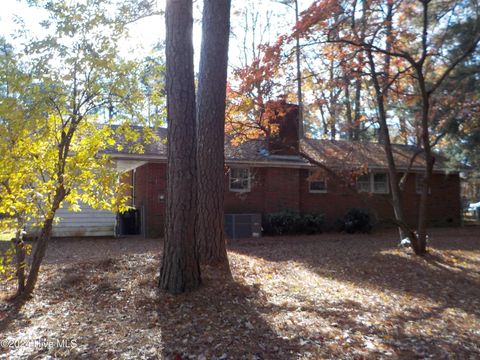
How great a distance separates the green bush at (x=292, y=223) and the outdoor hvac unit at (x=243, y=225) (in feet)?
Result: 2.02

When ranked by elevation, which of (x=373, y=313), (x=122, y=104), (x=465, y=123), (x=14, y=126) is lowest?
(x=373, y=313)

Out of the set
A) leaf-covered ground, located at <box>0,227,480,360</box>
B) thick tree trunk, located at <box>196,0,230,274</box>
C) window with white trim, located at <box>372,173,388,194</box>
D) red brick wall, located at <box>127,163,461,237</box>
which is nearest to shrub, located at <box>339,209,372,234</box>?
red brick wall, located at <box>127,163,461,237</box>

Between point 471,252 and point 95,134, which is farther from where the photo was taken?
point 471,252

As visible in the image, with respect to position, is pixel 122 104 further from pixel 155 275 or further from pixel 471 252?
pixel 471 252

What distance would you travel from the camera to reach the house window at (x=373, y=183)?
19.2 m

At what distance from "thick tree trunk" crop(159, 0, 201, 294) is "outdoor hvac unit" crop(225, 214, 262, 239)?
9.24 meters

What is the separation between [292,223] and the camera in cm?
1595

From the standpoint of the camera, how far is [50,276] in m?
7.43

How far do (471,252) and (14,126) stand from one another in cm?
1160

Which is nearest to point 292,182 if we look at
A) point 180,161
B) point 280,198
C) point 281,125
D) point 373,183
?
point 280,198

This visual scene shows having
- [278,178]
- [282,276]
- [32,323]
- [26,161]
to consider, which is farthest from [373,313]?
[278,178]

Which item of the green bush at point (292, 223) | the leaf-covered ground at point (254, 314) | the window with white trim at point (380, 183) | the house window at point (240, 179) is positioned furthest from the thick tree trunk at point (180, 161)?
the window with white trim at point (380, 183)

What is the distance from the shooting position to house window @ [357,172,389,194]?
63.0 ft

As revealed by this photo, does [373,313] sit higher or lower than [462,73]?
lower
